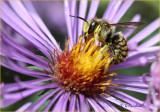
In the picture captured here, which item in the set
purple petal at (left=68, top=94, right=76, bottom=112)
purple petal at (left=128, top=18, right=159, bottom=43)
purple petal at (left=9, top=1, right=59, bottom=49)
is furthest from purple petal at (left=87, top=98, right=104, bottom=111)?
purple petal at (left=128, top=18, right=159, bottom=43)

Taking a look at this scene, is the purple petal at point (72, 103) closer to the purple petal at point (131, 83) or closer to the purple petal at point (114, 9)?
the purple petal at point (131, 83)

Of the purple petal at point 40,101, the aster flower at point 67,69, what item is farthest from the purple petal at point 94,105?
the purple petal at point 40,101

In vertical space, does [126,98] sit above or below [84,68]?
below

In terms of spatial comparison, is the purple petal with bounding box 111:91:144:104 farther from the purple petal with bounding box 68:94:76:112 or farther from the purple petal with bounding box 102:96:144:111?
the purple petal with bounding box 68:94:76:112

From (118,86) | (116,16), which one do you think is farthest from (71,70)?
(116,16)

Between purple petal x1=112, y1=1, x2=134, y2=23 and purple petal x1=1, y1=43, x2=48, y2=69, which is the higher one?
purple petal x1=112, y1=1, x2=134, y2=23

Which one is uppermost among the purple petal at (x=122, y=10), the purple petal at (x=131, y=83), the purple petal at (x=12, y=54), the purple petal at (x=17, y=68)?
the purple petal at (x=122, y=10)

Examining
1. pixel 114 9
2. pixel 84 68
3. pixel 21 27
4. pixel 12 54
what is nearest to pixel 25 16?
pixel 21 27

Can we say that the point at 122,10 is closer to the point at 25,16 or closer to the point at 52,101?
the point at 25,16

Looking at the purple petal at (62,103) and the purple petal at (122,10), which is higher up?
the purple petal at (122,10)
